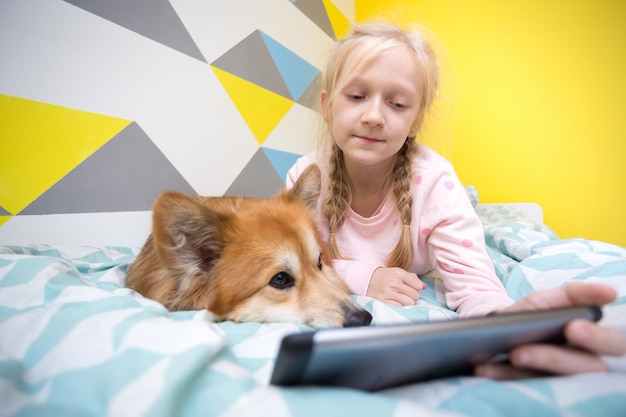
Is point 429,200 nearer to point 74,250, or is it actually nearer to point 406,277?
point 406,277

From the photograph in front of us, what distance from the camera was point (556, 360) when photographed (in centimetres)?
40

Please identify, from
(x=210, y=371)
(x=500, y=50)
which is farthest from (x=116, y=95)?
(x=500, y=50)

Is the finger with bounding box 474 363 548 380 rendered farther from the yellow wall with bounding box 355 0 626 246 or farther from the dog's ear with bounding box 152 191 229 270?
the yellow wall with bounding box 355 0 626 246

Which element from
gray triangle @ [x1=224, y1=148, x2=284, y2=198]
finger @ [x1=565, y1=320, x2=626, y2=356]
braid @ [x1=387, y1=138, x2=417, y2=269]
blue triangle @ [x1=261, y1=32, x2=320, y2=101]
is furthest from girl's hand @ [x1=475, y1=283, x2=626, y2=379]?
blue triangle @ [x1=261, y1=32, x2=320, y2=101]

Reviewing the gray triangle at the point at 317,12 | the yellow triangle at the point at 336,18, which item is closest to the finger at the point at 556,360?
the gray triangle at the point at 317,12

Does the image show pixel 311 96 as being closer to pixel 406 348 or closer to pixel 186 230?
pixel 186 230

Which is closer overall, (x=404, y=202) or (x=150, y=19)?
(x=404, y=202)

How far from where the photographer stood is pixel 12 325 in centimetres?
50

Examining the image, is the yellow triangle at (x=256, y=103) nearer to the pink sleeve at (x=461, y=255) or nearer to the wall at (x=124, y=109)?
the wall at (x=124, y=109)

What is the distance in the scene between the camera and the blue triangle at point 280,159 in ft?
6.63

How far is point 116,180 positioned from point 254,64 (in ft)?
3.54

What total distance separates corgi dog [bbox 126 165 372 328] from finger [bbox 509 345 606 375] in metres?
0.43

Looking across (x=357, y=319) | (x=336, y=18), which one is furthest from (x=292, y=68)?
(x=357, y=319)

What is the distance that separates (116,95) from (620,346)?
5.29 ft
